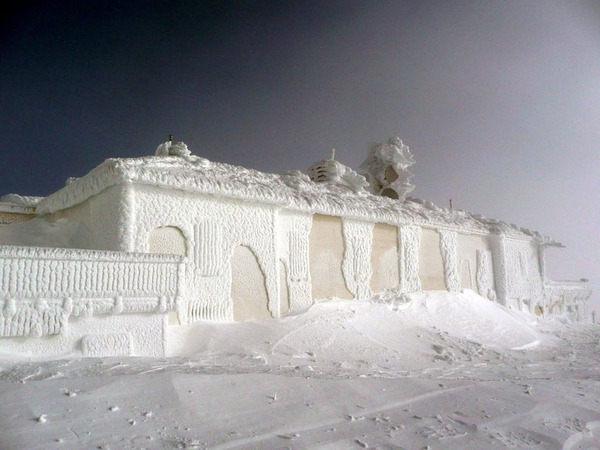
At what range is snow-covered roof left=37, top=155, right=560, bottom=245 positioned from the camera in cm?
555

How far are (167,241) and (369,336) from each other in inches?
123

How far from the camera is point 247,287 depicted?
6.40 m

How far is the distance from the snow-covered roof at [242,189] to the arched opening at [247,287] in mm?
877

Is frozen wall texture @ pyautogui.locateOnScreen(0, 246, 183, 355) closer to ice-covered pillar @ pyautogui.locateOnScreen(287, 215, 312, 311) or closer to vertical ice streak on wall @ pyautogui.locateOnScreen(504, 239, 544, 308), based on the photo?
ice-covered pillar @ pyautogui.locateOnScreen(287, 215, 312, 311)

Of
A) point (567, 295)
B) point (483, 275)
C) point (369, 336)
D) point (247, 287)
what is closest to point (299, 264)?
point (247, 287)

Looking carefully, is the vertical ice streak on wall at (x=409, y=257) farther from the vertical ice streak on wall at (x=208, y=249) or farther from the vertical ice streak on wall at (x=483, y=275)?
the vertical ice streak on wall at (x=208, y=249)

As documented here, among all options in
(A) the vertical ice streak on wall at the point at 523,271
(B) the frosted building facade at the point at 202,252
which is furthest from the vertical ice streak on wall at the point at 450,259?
(A) the vertical ice streak on wall at the point at 523,271

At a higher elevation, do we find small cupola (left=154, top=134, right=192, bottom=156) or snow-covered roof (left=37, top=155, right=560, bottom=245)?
small cupola (left=154, top=134, right=192, bottom=156)

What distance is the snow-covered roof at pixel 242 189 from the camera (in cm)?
555

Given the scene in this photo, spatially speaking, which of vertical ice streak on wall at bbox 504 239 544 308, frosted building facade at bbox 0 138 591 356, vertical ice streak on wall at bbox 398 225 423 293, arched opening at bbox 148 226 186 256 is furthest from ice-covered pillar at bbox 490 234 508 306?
arched opening at bbox 148 226 186 256

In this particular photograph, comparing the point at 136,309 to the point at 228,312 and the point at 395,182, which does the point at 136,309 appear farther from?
the point at 395,182

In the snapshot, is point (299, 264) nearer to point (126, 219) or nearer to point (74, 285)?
point (126, 219)

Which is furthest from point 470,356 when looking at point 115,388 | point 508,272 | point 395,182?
point 395,182

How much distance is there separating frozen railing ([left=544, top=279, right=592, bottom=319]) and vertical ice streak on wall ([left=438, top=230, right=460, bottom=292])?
14.8 ft
